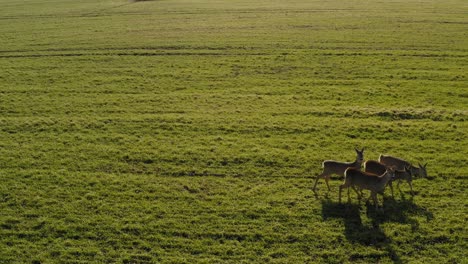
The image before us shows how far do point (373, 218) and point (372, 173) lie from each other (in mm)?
1676

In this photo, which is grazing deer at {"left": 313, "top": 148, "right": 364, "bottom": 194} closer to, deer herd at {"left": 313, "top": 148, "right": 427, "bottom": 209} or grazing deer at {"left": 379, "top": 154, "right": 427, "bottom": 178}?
deer herd at {"left": 313, "top": 148, "right": 427, "bottom": 209}

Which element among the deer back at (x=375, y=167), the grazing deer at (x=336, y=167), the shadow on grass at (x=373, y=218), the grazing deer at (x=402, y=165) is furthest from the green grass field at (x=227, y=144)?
the deer back at (x=375, y=167)

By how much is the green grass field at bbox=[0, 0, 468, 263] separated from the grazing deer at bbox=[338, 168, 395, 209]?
698 millimetres

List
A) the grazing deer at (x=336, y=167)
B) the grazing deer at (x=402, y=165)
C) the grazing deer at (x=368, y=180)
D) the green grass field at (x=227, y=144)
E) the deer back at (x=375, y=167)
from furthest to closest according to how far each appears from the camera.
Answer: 1. the grazing deer at (x=402, y=165)
2. the grazing deer at (x=336, y=167)
3. the deer back at (x=375, y=167)
4. the grazing deer at (x=368, y=180)
5. the green grass field at (x=227, y=144)

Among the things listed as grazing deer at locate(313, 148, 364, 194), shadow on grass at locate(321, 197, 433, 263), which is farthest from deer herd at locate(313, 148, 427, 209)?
shadow on grass at locate(321, 197, 433, 263)

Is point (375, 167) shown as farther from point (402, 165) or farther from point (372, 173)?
point (402, 165)

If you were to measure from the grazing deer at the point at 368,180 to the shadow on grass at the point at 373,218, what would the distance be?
19.7 inches

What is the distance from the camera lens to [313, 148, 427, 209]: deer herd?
12602mm

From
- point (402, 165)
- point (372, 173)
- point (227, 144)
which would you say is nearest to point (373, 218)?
point (372, 173)

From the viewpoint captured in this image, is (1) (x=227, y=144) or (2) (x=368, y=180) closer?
(2) (x=368, y=180)

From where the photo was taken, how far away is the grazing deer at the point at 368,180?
41.1 feet

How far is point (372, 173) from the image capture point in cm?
1355

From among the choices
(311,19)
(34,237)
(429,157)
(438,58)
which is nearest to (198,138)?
(34,237)

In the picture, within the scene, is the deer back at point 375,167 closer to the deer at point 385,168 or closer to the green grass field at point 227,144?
the deer at point 385,168
